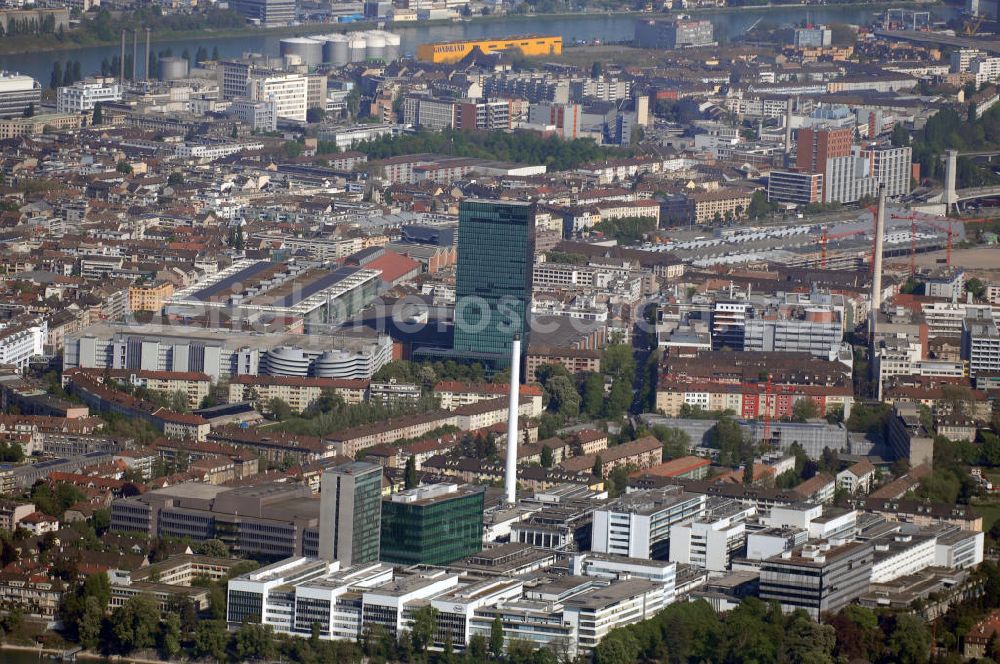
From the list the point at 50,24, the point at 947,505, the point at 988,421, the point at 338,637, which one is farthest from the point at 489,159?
the point at 338,637

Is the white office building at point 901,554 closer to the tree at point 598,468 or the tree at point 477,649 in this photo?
the tree at point 598,468

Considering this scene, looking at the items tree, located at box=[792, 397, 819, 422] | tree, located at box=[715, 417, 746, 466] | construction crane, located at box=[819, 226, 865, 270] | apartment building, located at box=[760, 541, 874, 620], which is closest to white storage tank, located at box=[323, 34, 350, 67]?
construction crane, located at box=[819, 226, 865, 270]

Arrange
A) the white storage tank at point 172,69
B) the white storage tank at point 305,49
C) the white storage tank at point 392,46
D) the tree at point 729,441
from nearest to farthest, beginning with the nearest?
the tree at point 729,441 < the white storage tank at point 172,69 < the white storage tank at point 305,49 < the white storage tank at point 392,46

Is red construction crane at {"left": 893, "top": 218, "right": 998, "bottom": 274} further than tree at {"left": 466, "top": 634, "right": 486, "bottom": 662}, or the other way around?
red construction crane at {"left": 893, "top": 218, "right": 998, "bottom": 274}

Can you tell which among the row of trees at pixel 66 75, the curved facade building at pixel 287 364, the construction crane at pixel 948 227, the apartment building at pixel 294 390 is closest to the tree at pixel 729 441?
the apartment building at pixel 294 390

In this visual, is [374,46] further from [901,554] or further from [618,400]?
[901,554]

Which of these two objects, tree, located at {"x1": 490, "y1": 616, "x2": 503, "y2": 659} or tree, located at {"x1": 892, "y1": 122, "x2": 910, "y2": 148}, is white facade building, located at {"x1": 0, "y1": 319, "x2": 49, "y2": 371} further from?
tree, located at {"x1": 892, "y1": 122, "x2": 910, "y2": 148}

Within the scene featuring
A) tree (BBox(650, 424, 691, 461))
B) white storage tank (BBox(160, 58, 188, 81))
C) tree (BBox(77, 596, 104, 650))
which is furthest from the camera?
white storage tank (BBox(160, 58, 188, 81))
